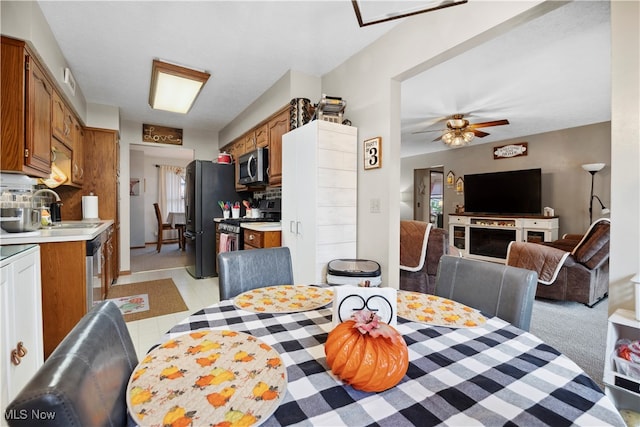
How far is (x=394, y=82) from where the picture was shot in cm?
229

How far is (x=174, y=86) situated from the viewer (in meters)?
3.21

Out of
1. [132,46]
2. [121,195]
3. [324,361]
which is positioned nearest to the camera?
[324,361]

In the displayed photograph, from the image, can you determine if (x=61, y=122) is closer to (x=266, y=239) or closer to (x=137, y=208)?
(x=266, y=239)

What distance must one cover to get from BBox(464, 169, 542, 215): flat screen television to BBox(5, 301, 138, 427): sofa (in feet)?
21.2

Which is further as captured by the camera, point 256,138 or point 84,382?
point 256,138

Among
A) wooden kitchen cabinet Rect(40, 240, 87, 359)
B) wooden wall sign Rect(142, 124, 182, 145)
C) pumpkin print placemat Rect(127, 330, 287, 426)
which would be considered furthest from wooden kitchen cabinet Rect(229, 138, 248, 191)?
pumpkin print placemat Rect(127, 330, 287, 426)

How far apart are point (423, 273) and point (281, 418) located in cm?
277

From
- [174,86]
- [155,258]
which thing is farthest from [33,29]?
[155,258]

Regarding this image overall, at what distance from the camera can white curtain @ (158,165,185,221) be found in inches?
299

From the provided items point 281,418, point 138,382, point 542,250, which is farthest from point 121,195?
point 542,250

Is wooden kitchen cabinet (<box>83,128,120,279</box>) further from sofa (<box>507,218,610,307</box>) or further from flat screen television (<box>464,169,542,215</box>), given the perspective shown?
flat screen television (<box>464,169,542,215</box>)

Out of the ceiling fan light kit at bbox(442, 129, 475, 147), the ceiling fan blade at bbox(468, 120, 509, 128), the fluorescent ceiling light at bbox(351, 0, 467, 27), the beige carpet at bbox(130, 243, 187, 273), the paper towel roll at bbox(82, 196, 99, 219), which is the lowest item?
the beige carpet at bbox(130, 243, 187, 273)

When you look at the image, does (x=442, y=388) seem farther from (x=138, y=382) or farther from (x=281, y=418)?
(x=138, y=382)

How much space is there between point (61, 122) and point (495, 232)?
6944 millimetres
